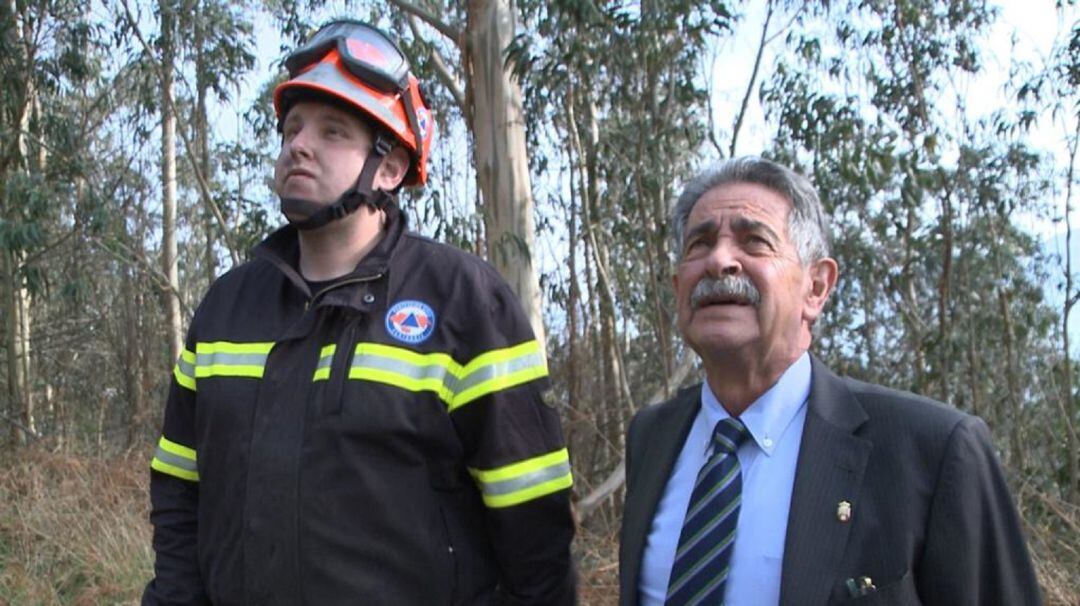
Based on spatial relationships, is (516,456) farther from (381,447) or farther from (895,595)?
(895,595)

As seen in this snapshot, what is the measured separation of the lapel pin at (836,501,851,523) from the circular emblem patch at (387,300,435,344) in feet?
2.95

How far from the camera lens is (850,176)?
887 centimetres

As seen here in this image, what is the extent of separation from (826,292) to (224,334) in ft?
4.31

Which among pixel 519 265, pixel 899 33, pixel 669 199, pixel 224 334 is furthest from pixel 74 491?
pixel 899 33

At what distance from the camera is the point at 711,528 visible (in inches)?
78.7

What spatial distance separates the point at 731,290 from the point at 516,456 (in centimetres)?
57

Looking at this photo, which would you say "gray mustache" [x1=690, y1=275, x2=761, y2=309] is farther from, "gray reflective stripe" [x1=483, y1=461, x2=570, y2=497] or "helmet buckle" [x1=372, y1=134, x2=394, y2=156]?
"helmet buckle" [x1=372, y1=134, x2=394, y2=156]

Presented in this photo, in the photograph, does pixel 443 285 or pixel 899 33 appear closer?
pixel 443 285

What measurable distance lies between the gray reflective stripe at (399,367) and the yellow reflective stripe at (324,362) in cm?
5

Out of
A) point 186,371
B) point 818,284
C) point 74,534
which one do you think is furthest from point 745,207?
point 74,534

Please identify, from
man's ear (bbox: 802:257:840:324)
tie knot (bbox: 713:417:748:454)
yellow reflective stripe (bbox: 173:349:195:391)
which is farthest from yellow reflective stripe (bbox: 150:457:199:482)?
man's ear (bbox: 802:257:840:324)

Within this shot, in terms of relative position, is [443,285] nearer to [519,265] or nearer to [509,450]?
[509,450]

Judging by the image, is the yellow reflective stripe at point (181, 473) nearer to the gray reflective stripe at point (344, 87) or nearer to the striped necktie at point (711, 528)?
the gray reflective stripe at point (344, 87)

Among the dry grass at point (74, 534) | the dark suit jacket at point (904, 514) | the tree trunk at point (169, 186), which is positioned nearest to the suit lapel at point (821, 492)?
the dark suit jacket at point (904, 514)
